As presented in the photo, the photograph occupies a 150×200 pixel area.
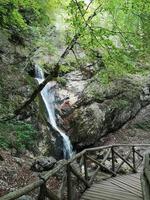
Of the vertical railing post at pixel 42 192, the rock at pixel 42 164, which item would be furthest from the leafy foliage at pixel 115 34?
the rock at pixel 42 164

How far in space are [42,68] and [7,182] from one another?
8833mm

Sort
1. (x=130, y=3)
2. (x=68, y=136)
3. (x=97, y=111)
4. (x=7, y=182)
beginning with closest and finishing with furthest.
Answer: (x=130, y=3) → (x=7, y=182) → (x=68, y=136) → (x=97, y=111)

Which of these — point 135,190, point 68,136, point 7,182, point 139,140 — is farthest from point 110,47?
point 139,140

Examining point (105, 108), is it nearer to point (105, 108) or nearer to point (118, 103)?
point (105, 108)

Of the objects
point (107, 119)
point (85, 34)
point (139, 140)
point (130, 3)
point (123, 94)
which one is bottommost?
point (139, 140)

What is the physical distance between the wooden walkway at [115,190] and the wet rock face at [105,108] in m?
7.24

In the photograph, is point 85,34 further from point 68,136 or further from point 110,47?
point 68,136

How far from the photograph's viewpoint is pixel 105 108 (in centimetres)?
1781

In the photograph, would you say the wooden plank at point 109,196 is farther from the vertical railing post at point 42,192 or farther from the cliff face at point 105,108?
the cliff face at point 105,108

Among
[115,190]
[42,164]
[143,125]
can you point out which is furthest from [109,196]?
[143,125]

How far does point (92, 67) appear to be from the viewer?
19547 millimetres

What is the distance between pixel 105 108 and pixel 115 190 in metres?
10.1

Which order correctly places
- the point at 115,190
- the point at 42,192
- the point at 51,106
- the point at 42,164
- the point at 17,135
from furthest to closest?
1. the point at 51,106
2. the point at 17,135
3. the point at 42,164
4. the point at 115,190
5. the point at 42,192

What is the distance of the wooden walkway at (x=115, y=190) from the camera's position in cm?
714
